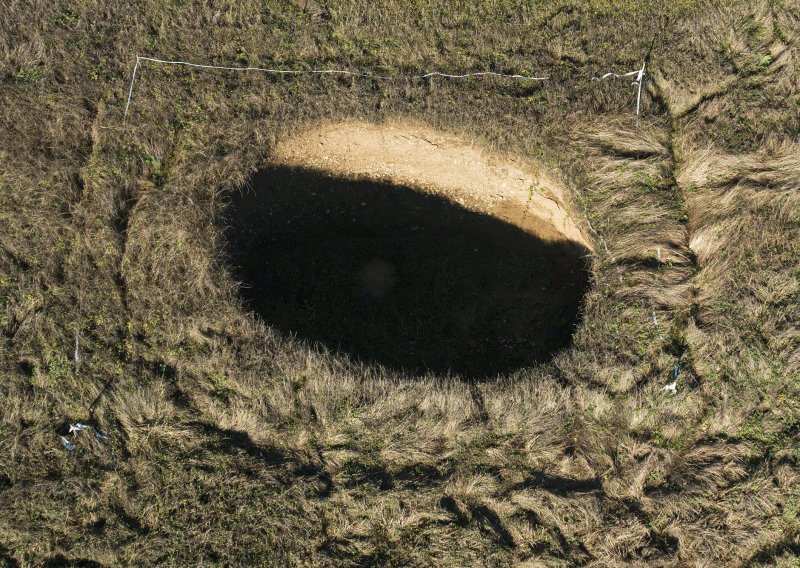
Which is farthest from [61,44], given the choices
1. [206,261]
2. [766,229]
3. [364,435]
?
[766,229]

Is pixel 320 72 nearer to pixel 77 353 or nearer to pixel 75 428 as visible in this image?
pixel 77 353

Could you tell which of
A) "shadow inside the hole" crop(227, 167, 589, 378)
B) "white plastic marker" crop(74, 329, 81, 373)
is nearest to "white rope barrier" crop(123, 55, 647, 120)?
"shadow inside the hole" crop(227, 167, 589, 378)

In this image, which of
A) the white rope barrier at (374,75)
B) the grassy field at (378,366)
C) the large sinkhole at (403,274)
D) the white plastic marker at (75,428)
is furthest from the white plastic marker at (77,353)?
the white rope barrier at (374,75)

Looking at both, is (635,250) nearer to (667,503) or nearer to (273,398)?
(667,503)

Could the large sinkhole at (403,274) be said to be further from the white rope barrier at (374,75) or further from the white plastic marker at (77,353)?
the white plastic marker at (77,353)

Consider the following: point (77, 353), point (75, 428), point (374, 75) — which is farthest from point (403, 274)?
point (75, 428)

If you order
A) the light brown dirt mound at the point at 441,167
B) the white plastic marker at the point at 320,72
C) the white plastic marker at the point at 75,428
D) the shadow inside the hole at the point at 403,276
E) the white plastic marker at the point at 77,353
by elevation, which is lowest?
the white plastic marker at the point at 75,428

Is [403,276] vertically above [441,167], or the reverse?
[441,167]
